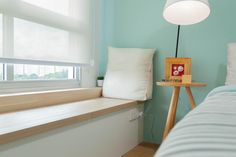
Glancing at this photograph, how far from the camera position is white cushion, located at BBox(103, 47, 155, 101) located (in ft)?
7.04

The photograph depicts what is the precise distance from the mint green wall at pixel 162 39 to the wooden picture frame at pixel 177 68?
0.24 m

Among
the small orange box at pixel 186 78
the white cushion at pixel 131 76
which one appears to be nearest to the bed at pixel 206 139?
the small orange box at pixel 186 78

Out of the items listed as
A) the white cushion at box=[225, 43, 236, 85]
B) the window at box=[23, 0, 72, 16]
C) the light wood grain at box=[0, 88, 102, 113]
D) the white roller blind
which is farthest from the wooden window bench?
the white cushion at box=[225, 43, 236, 85]

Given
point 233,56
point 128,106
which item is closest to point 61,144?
point 128,106

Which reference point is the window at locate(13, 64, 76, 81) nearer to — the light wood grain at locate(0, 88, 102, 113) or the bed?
the light wood grain at locate(0, 88, 102, 113)

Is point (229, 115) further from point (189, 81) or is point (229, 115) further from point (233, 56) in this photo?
point (233, 56)

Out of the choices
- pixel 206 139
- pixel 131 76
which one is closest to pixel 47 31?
pixel 131 76

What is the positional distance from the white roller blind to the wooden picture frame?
0.80 m

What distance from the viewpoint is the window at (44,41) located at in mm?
1551

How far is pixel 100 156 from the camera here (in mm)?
1629

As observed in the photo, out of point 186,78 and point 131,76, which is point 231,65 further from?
point 131,76

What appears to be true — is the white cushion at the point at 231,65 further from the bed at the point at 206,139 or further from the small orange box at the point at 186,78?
the bed at the point at 206,139

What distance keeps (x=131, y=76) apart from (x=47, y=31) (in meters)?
0.85

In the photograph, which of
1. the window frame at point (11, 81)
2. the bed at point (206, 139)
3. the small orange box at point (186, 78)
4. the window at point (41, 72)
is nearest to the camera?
the bed at point (206, 139)
